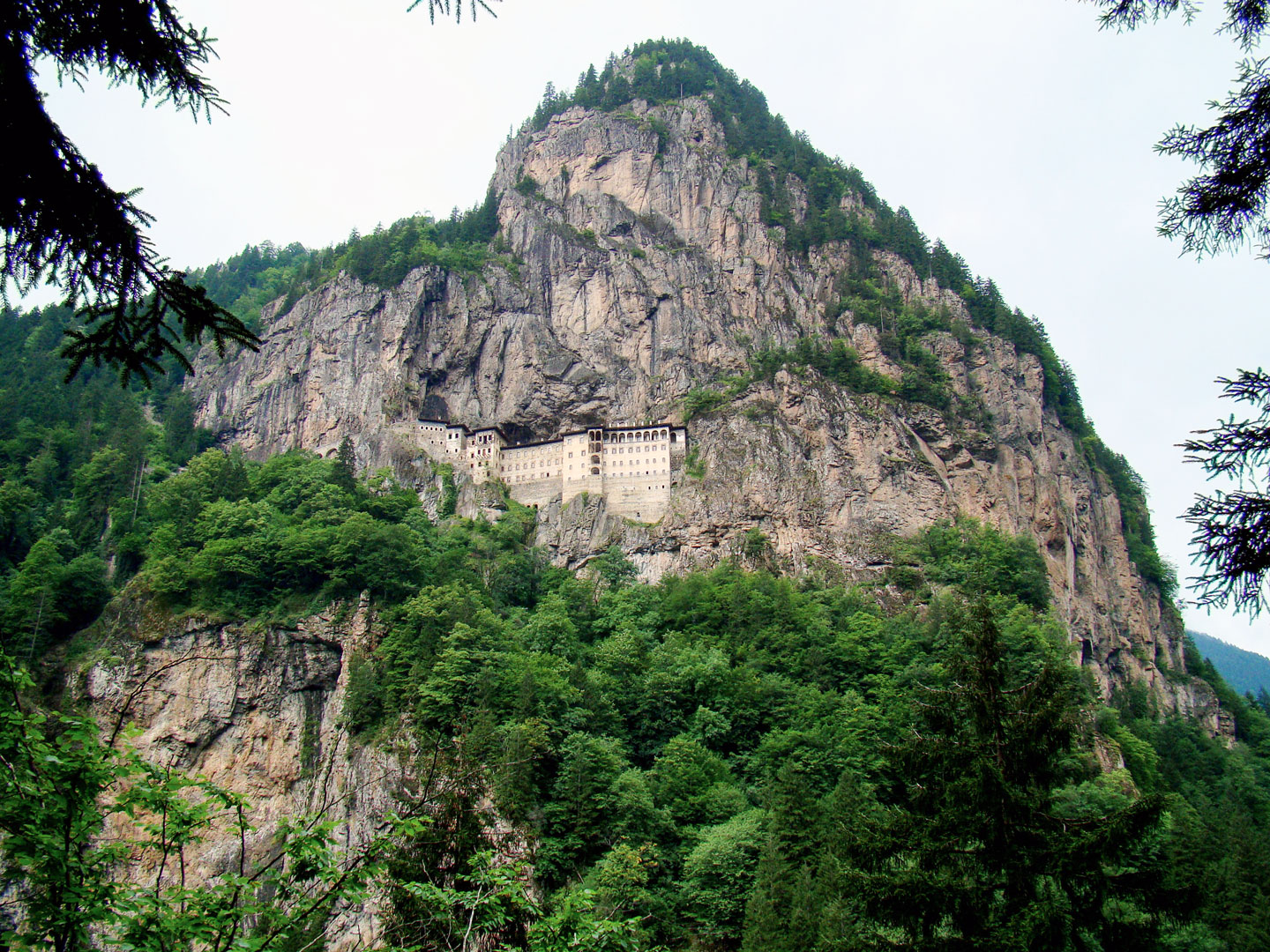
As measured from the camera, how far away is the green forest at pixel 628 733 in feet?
24.4

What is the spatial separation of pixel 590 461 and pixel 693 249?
1189 inches

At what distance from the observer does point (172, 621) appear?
53281 mm

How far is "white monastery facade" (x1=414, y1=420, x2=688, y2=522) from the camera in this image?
243ft

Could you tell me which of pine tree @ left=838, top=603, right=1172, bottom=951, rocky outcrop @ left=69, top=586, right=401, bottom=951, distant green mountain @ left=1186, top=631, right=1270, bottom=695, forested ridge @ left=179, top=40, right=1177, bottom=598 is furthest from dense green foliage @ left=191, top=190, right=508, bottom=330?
distant green mountain @ left=1186, top=631, right=1270, bottom=695

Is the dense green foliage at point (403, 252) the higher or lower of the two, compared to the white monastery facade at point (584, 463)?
higher

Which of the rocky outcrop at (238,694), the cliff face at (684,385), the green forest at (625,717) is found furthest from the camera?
the cliff face at (684,385)

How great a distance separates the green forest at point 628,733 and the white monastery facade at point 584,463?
390 cm

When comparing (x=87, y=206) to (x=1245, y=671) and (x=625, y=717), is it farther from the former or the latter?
(x=1245, y=671)

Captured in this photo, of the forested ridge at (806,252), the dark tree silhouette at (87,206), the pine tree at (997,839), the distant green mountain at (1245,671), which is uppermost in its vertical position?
the forested ridge at (806,252)

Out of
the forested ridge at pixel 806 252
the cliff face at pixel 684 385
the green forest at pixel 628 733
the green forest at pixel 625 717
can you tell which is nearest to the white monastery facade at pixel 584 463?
the cliff face at pixel 684 385

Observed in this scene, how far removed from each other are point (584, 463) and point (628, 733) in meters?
33.1

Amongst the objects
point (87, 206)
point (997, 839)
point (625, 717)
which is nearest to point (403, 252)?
point (625, 717)

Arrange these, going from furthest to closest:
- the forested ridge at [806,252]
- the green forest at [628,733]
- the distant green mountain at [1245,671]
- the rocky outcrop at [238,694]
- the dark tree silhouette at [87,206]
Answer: the distant green mountain at [1245,671] → the forested ridge at [806,252] → the rocky outcrop at [238,694] → the green forest at [628,733] → the dark tree silhouette at [87,206]

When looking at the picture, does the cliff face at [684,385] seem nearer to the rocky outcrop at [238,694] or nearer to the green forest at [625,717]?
the green forest at [625,717]
